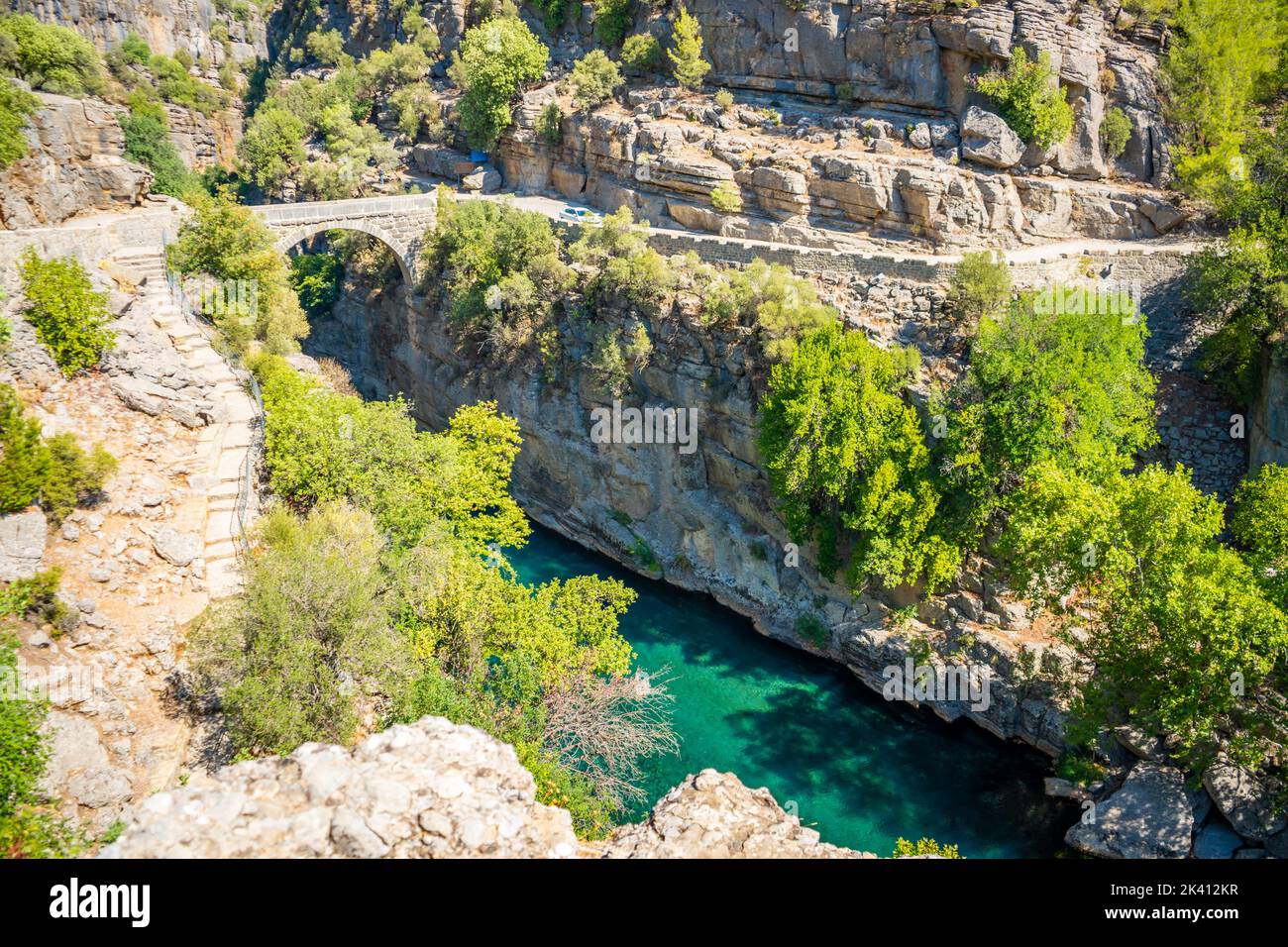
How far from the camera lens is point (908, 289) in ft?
88.2

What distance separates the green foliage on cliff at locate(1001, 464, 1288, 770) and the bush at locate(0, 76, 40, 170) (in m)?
29.2

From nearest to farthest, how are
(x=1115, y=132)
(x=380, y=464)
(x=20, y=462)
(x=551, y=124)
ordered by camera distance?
(x=20, y=462)
(x=380, y=464)
(x=1115, y=132)
(x=551, y=124)

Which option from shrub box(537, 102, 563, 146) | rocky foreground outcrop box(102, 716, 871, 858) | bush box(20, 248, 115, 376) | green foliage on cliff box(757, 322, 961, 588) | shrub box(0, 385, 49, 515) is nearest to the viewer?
rocky foreground outcrop box(102, 716, 871, 858)

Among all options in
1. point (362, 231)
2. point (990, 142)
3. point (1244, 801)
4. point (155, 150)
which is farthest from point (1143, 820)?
point (155, 150)

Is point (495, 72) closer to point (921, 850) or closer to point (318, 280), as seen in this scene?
point (318, 280)

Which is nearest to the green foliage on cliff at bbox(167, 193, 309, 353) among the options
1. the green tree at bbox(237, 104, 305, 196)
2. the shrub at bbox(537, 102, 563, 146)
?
the shrub at bbox(537, 102, 563, 146)

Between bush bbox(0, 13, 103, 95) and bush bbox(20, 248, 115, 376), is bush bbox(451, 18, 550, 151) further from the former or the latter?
bush bbox(20, 248, 115, 376)

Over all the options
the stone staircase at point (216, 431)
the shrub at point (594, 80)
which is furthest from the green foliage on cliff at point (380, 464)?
the shrub at point (594, 80)

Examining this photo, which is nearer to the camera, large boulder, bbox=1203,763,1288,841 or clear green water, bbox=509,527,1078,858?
large boulder, bbox=1203,763,1288,841

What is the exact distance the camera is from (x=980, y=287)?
25141mm

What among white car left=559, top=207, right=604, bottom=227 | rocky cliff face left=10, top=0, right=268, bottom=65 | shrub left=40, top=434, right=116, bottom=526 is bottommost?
shrub left=40, top=434, right=116, bottom=526

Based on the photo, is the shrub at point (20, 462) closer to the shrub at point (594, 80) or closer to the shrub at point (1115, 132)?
the shrub at point (594, 80)

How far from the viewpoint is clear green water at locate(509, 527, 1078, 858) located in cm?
2098

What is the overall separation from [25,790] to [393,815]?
539 cm
